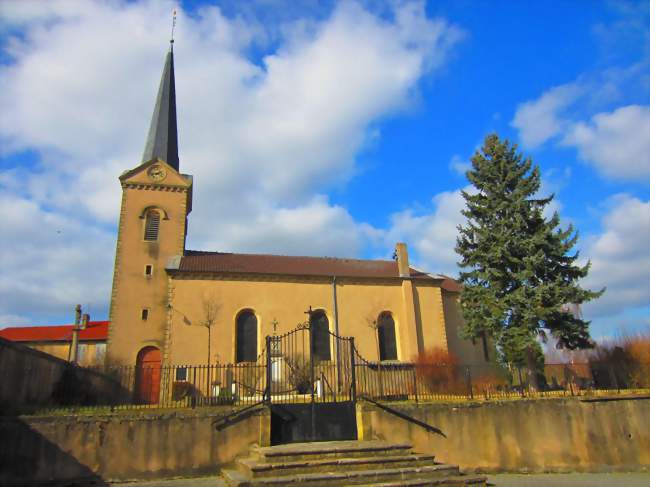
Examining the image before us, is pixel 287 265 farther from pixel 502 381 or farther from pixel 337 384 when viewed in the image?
pixel 502 381

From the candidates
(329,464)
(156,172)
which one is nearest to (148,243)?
(156,172)

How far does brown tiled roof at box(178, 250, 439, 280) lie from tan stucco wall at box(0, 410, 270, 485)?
14706mm

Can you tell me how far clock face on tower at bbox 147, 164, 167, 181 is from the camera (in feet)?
93.6

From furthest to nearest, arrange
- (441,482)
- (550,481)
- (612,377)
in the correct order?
(612,377) < (550,481) < (441,482)

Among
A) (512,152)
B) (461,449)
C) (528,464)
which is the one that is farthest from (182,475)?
(512,152)

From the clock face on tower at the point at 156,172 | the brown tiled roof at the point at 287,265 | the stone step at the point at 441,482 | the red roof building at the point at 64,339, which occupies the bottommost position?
the stone step at the point at 441,482

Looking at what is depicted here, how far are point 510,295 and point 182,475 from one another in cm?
1560

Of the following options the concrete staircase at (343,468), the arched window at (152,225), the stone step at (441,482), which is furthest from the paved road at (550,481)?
the arched window at (152,225)

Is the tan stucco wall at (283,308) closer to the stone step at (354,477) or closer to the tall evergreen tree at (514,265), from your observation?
the tall evergreen tree at (514,265)

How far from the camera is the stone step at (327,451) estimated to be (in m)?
10.0

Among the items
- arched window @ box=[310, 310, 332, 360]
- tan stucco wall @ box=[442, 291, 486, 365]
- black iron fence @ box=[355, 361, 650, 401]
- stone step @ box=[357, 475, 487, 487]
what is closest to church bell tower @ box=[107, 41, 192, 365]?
arched window @ box=[310, 310, 332, 360]

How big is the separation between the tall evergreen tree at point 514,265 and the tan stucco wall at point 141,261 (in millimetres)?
16958

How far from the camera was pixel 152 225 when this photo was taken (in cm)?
2742

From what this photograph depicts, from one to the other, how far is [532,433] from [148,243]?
2249 centimetres
